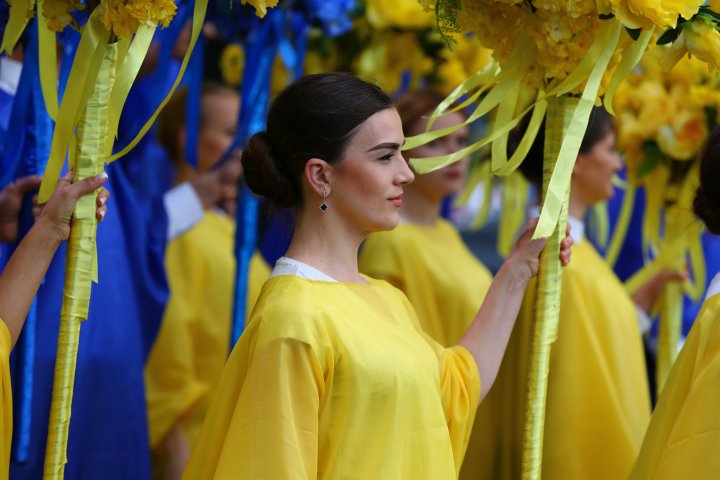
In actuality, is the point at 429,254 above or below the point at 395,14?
below

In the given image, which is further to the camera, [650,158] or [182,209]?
[182,209]

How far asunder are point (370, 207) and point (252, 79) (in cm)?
162

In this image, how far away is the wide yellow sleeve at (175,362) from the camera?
361 cm

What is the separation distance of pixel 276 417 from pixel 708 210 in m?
1.05

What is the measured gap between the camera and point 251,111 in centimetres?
367

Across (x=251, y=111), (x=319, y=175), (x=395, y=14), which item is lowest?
(x=319, y=175)

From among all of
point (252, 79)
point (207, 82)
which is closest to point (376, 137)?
point (252, 79)

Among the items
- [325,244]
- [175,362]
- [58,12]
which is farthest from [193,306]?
[58,12]

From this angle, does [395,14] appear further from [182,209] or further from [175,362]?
[175,362]

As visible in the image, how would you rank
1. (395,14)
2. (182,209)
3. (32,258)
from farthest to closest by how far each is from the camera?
(395,14)
(182,209)
(32,258)

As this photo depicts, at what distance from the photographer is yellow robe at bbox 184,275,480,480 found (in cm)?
198

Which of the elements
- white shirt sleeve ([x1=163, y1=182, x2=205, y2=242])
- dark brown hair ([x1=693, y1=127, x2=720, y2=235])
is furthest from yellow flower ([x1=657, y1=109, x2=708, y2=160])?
white shirt sleeve ([x1=163, y1=182, x2=205, y2=242])

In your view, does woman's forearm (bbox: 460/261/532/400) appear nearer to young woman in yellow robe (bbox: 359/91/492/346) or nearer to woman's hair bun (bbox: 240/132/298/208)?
woman's hair bun (bbox: 240/132/298/208)

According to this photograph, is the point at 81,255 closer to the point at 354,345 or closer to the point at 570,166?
the point at 354,345
